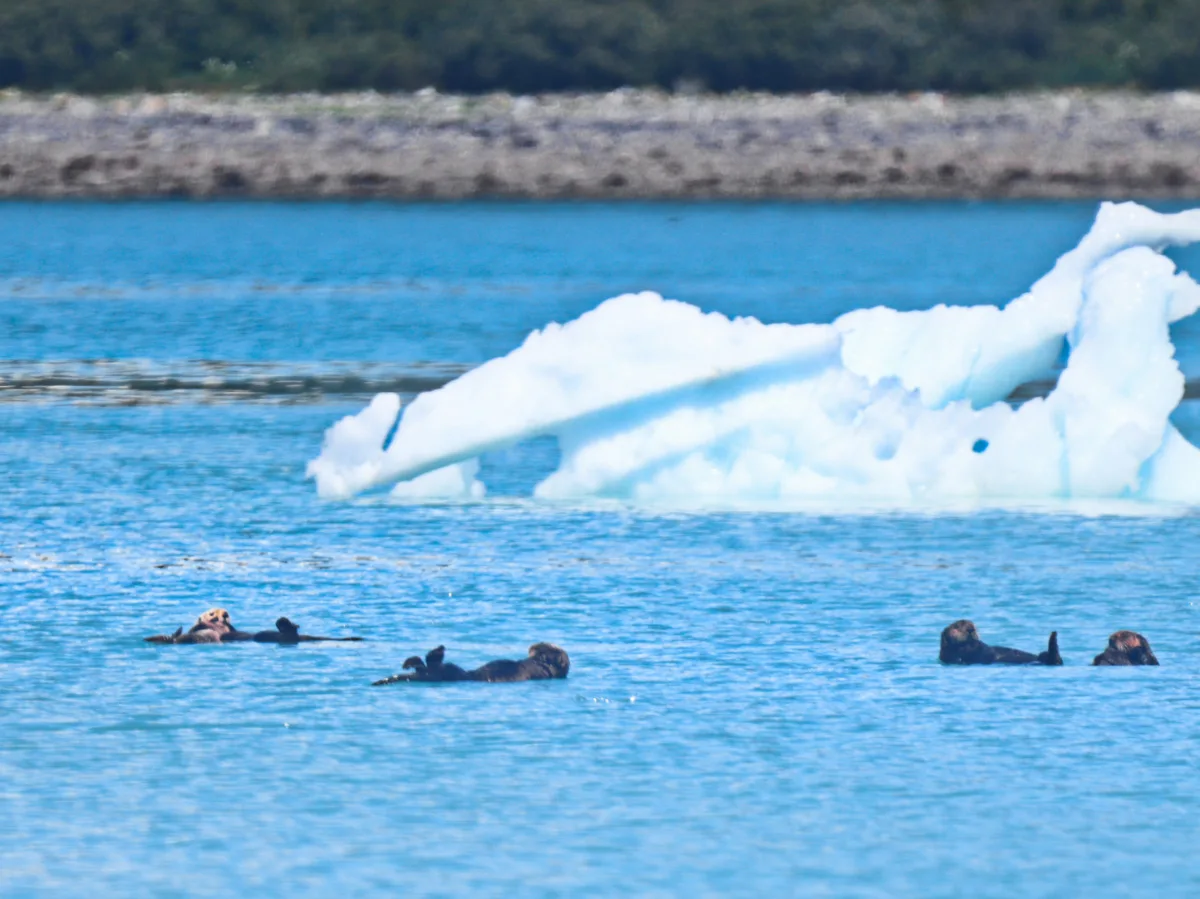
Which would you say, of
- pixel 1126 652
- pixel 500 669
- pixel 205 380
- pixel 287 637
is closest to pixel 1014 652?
pixel 1126 652

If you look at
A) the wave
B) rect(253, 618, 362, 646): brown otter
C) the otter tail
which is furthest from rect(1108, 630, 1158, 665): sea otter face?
the wave

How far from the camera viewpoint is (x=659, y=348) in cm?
1873

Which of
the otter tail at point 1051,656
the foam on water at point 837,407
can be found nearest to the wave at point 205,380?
the foam on water at point 837,407

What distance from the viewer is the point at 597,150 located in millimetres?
65375

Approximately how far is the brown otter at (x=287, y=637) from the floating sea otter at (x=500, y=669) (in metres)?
1.07

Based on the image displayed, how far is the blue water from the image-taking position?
10.5 meters

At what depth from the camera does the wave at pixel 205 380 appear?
1110 inches

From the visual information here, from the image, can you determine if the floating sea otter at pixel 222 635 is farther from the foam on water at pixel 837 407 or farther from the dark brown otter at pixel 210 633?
the foam on water at pixel 837 407

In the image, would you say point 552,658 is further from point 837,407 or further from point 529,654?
point 837,407

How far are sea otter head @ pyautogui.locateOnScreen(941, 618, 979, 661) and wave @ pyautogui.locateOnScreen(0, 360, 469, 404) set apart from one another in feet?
49.6

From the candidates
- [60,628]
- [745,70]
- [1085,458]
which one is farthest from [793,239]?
[60,628]

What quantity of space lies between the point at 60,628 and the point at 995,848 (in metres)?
6.73

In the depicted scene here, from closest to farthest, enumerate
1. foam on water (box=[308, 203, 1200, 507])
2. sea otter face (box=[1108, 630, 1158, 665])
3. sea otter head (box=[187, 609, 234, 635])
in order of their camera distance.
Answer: sea otter face (box=[1108, 630, 1158, 665]), sea otter head (box=[187, 609, 234, 635]), foam on water (box=[308, 203, 1200, 507])

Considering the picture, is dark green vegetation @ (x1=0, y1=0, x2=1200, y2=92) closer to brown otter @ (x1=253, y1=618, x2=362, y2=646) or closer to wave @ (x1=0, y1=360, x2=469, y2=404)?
wave @ (x1=0, y1=360, x2=469, y2=404)
